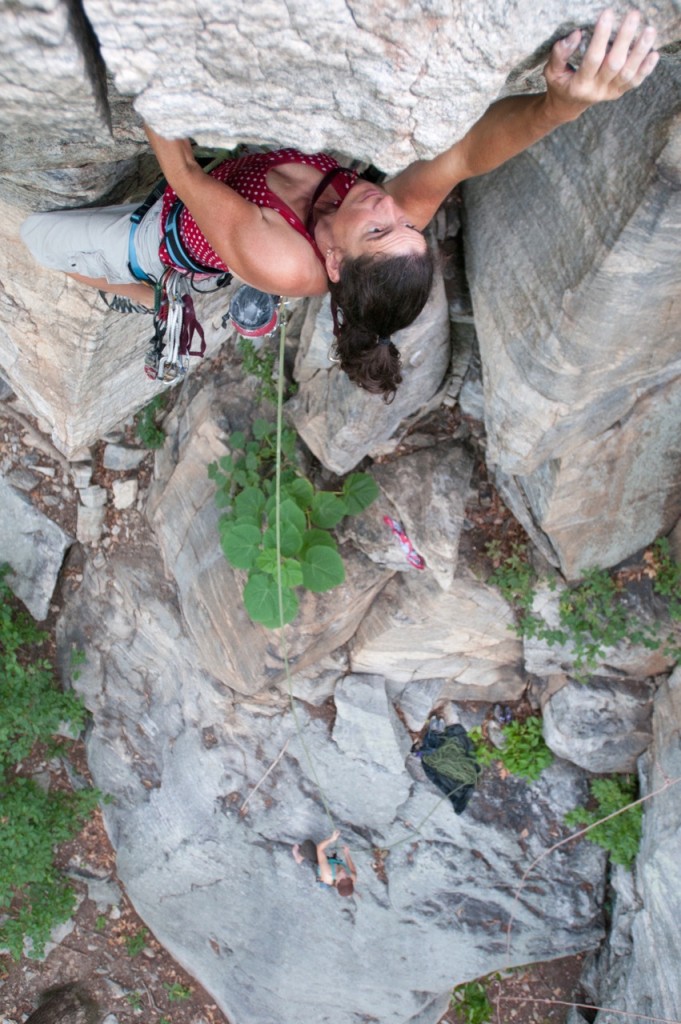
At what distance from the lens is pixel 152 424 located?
5.23 m

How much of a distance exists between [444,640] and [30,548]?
3325 millimetres

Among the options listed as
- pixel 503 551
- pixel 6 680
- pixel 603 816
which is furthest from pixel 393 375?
pixel 6 680

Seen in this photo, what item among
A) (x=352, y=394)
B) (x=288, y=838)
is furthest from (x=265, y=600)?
(x=288, y=838)

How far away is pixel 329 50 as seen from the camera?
1790mm

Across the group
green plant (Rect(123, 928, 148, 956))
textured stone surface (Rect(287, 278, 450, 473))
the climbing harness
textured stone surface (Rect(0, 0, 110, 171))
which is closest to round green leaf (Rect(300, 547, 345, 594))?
textured stone surface (Rect(287, 278, 450, 473))

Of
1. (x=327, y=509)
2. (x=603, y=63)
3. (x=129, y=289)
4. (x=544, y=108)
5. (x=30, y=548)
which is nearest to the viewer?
(x=603, y=63)

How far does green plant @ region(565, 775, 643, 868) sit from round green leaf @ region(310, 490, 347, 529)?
2.32 meters

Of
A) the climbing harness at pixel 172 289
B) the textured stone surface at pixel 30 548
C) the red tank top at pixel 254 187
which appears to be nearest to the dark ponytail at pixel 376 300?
the red tank top at pixel 254 187

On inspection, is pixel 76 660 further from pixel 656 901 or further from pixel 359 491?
pixel 656 901

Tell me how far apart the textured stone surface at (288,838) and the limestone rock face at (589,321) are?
1.95m

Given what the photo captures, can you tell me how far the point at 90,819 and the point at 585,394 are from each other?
5.53 metres

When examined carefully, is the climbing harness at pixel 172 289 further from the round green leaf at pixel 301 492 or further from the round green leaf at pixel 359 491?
the round green leaf at pixel 359 491

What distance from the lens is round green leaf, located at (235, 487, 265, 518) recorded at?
13.6 ft

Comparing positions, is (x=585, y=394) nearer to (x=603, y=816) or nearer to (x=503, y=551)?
(x=503, y=551)
